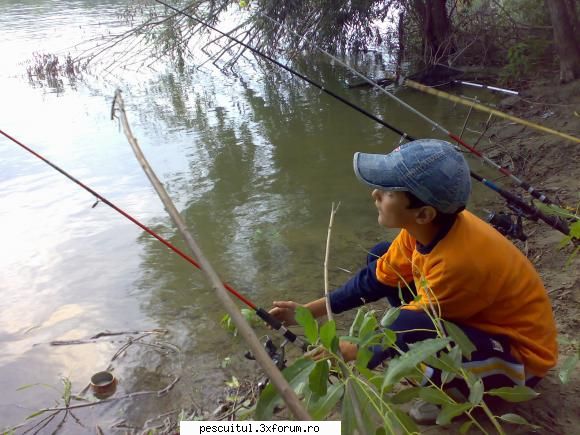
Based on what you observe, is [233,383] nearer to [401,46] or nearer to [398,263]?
[398,263]

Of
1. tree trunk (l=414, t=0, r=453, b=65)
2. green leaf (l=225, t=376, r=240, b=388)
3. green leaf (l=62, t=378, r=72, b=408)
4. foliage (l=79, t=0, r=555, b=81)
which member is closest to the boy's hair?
green leaf (l=225, t=376, r=240, b=388)

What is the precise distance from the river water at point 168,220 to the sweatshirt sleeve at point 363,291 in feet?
2.71

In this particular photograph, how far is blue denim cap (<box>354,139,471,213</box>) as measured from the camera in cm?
168

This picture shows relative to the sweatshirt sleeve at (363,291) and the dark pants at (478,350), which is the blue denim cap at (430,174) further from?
the sweatshirt sleeve at (363,291)

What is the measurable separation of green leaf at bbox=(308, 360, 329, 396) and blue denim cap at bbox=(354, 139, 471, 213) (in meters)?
0.70

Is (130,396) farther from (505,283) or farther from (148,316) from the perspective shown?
(505,283)

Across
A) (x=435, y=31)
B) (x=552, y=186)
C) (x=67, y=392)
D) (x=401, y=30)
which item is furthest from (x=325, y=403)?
(x=401, y=30)

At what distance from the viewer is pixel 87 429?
2.58m

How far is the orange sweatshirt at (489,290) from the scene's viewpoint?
172 centimetres

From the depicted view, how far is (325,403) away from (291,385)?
0.08m

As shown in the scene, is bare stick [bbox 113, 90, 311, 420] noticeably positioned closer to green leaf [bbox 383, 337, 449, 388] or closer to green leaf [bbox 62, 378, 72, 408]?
green leaf [bbox 383, 337, 449, 388]

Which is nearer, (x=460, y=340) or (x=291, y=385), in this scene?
(x=291, y=385)

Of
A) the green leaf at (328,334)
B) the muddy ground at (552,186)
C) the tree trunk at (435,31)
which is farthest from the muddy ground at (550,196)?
the tree trunk at (435,31)

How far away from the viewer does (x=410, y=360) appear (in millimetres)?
1221
